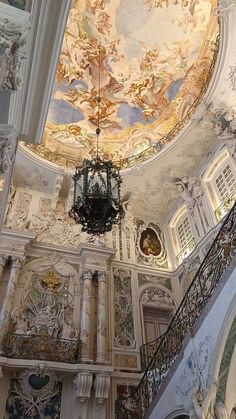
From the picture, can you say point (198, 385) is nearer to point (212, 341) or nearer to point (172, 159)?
point (212, 341)

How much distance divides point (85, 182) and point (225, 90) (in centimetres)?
589

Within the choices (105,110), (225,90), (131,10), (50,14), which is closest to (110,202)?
(50,14)

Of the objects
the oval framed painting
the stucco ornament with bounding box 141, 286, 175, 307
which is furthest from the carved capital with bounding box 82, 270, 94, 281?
the oval framed painting

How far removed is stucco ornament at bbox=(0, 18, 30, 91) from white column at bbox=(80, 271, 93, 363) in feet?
22.7

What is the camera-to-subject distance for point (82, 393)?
25.9 feet

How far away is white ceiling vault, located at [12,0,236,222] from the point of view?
32.0 ft

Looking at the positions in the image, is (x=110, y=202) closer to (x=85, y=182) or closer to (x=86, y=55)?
(x=85, y=182)

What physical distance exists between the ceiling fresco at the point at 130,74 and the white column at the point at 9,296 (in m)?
4.96

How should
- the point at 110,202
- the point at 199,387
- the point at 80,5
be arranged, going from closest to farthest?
the point at 199,387
the point at 110,202
the point at 80,5

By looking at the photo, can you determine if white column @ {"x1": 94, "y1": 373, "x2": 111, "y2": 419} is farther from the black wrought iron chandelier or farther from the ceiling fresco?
the ceiling fresco

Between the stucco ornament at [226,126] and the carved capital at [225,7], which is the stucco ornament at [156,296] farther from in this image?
the carved capital at [225,7]

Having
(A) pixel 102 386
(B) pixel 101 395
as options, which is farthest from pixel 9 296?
(B) pixel 101 395

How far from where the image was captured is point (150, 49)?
12.3 meters

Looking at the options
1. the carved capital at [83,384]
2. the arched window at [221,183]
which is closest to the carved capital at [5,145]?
the carved capital at [83,384]
